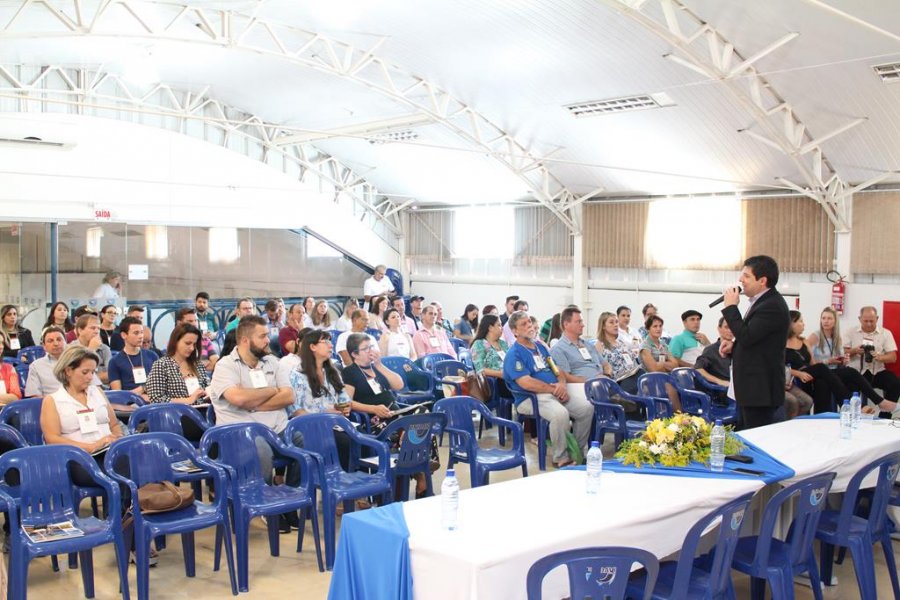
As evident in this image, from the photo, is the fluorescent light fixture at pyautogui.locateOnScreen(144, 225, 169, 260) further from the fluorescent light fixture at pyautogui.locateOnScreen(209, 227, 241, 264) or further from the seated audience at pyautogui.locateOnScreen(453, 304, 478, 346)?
the seated audience at pyautogui.locateOnScreen(453, 304, 478, 346)

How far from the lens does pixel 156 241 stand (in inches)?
579

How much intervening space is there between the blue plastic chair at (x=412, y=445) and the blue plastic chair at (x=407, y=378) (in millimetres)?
1936

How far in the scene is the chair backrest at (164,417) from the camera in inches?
213

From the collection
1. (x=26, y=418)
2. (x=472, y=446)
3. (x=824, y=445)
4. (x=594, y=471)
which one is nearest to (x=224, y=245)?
(x=26, y=418)

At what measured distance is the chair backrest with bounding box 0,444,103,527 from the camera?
4188 millimetres

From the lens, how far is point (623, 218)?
15469 mm

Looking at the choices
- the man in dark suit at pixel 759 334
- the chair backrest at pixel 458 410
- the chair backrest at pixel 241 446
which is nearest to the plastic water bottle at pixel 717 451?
the man in dark suit at pixel 759 334

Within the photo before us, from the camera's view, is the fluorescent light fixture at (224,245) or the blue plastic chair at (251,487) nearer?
the blue plastic chair at (251,487)

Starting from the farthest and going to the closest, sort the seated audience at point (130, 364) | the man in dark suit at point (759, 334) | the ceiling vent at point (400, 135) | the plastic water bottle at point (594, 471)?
the ceiling vent at point (400, 135), the seated audience at point (130, 364), the man in dark suit at point (759, 334), the plastic water bottle at point (594, 471)

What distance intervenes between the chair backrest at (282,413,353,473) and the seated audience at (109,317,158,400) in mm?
2023

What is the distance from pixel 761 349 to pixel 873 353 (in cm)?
431

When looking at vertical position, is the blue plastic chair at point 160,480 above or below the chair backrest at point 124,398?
below

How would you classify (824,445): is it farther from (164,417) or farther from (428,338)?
(428,338)

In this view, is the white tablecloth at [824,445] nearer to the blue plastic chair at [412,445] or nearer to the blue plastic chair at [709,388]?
the blue plastic chair at [412,445]
